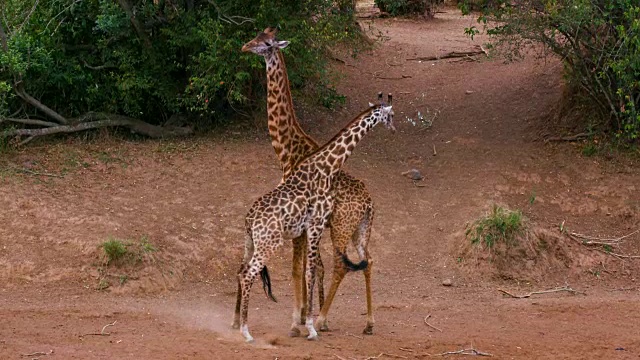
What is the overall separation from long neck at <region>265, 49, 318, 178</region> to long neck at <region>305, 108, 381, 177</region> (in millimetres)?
343

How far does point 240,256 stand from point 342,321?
2.02m

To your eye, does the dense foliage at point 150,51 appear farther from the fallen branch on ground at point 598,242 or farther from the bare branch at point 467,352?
the bare branch at point 467,352

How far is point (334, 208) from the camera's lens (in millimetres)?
9539

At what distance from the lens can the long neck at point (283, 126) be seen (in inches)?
392

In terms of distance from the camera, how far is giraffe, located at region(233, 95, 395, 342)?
9039mm

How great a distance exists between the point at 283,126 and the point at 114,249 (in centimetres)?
254

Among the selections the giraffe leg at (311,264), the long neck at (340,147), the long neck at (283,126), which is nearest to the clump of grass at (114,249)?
the long neck at (283,126)

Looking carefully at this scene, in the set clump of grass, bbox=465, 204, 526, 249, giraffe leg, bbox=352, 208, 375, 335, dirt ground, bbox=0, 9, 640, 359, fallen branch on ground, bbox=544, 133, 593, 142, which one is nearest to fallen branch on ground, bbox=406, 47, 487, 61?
dirt ground, bbox=0, 9, 640, 359

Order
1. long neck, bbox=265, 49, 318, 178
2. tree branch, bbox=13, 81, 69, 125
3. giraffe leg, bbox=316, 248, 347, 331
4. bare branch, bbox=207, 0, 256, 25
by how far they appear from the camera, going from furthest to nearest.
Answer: tree branch, bbox=13, 81, 69, 125
bare branch, bbox=207, 0, 256, 25
long neck, bbox=265, 49, 318, 178
giraffe leg, bbox=316, 248, 347, 331

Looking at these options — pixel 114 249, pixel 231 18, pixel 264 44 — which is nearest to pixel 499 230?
pixel 264 44

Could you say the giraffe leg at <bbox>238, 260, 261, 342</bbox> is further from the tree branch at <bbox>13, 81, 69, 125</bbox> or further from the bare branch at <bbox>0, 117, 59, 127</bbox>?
the tree branch at <bbox>13, 81, 69, 125</bbox>

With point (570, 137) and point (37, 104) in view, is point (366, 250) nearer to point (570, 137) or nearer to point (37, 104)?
point (570, 137)

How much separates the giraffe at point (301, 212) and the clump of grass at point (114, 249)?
6.96ft

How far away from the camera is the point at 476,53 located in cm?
1900
